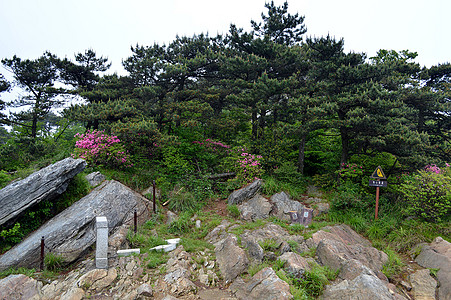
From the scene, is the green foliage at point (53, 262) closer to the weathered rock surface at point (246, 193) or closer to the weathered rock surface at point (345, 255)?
the weathered rock surface at point (246, 193)

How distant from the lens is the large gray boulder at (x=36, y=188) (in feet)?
23.5

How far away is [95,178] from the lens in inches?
391

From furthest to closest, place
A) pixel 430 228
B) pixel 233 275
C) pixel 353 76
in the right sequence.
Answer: pixel 353 76
pixel 430 228
pixel 233 275

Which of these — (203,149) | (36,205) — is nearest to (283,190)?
(203,149)

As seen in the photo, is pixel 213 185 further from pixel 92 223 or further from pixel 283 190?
pixel 92 223

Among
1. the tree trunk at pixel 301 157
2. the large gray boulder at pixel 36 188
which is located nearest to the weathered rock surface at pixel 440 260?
the tree trunk at pixel 301 157

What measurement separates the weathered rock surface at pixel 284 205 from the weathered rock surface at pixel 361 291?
460 centimetres

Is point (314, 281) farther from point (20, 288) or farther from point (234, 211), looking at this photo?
point (20, 288)

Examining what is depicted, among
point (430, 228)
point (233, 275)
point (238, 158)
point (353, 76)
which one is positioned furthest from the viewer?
point (238, 158)

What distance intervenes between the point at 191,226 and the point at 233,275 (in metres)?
3.67

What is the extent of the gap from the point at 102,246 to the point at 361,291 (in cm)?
605

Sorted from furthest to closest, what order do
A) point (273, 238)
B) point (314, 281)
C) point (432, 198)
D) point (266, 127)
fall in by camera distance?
Answer: 1. point (266, 127)
2. point (432, 198)
3. point (273, 238)
4. point (314, 281)

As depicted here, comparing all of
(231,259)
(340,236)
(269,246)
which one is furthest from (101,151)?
(340,236)

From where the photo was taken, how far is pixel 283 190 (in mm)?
10711
